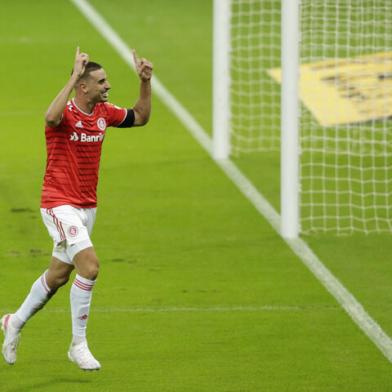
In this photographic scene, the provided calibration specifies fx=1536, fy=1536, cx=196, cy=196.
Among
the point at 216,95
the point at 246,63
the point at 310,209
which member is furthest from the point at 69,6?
the point at 310,209

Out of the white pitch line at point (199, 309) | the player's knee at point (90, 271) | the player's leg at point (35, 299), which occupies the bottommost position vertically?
the white pitch line at point (199, 309)

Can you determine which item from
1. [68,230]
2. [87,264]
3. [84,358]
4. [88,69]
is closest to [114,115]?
[88,69]

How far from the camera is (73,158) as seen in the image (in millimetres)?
9836

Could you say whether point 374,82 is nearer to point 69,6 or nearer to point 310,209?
point 310,209

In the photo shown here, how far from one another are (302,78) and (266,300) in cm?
822

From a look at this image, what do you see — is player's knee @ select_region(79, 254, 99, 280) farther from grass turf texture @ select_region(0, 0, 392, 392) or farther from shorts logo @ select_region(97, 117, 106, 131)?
shorts logo @ select_region(97, 117, 106, 131)

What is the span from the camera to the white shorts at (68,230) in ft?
32.1

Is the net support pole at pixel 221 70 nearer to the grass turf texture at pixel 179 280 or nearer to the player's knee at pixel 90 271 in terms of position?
the grass turf texture at pixel 179 280

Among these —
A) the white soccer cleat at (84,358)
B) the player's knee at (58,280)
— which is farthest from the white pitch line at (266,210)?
the player's knee at (58,280)

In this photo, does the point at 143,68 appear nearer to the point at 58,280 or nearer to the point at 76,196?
the point at 76,196

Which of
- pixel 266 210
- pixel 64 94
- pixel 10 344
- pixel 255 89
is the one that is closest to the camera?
pixel 64 94

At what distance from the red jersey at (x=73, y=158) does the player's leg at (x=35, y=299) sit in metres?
0.43

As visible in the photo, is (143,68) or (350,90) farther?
(350,90)

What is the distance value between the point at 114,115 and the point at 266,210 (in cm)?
540
